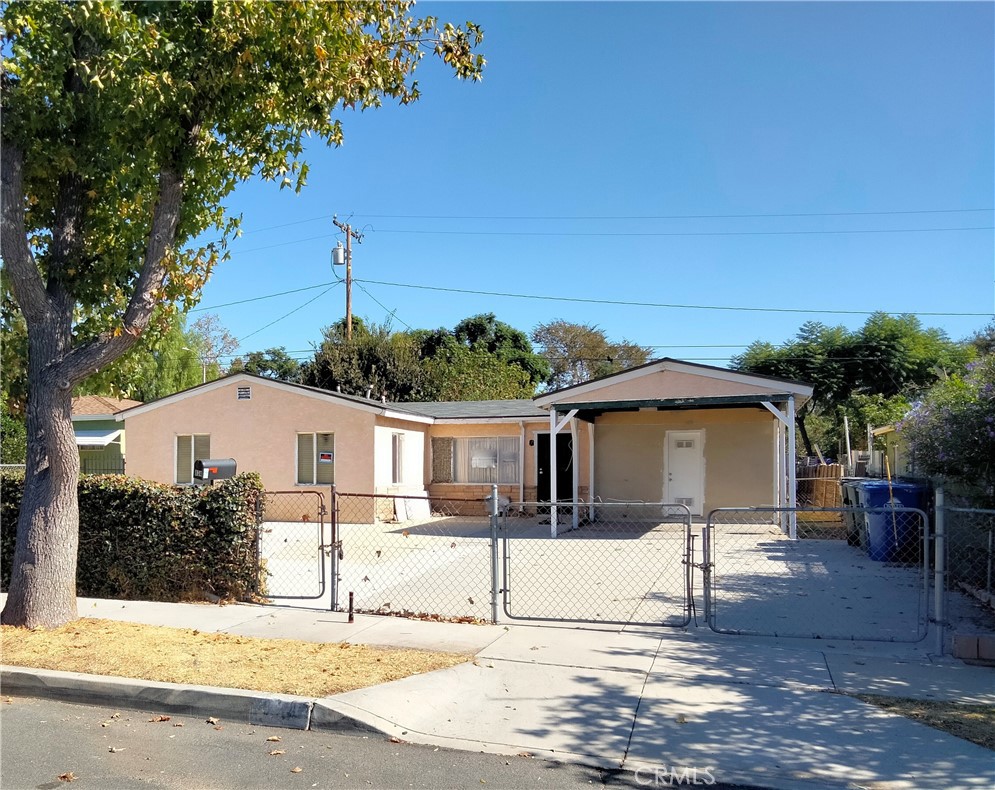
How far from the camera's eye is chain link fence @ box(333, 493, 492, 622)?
29.5 feet

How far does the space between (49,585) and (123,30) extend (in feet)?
16.8

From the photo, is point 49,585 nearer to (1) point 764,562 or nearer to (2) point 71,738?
(2) point 71,738

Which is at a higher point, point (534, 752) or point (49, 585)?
point (49, 585)

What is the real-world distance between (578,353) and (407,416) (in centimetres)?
2972

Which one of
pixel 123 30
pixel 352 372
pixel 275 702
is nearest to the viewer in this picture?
pixel 275 702

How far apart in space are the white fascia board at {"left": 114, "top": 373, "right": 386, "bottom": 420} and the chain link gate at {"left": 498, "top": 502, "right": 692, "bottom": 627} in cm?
510

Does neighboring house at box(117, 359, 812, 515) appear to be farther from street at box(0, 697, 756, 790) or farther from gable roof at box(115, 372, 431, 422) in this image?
street at box(0, 697, 756, 790)

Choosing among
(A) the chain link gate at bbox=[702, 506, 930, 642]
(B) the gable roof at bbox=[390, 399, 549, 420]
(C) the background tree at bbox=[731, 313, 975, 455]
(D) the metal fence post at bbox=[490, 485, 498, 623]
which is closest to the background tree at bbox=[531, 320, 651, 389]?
(C) the background tree at bbox=[731, 313, 975, 455]

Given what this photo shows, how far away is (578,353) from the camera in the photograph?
49.3 metres

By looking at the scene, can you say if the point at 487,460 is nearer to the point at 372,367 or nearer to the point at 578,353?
the point at 372,367

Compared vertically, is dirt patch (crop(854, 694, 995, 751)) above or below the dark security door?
below

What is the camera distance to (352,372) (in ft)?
113

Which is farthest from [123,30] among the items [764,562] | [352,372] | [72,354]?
[352,372]

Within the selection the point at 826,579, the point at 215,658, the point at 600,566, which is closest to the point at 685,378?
the point at 600,566
